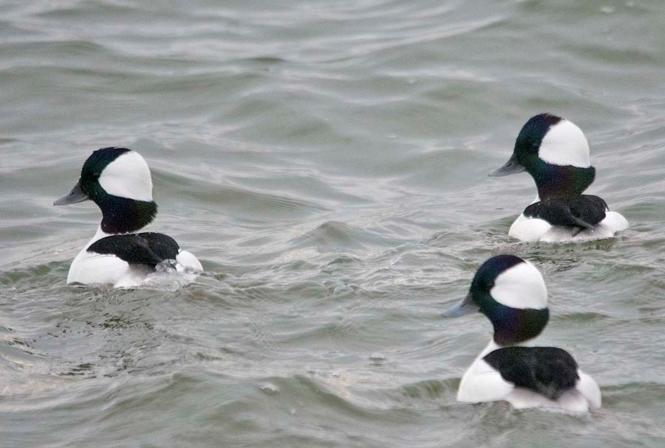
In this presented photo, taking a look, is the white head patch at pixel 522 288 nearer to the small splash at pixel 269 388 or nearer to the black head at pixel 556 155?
the small splash at pixel 269 388

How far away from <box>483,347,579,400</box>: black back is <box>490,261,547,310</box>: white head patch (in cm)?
25

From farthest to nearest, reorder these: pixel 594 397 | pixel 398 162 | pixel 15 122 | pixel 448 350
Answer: pixel 15 122
pixel 398 162
pixel 448 350
pixel 594 397

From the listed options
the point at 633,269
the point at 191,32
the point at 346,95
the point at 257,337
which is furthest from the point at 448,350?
the point at 191,32

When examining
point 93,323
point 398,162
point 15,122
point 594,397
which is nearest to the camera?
point 594,397

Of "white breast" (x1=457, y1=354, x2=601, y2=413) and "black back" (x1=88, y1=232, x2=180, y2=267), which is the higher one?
"white breast" (x1=457, y1=354, x2=601, y2=413)

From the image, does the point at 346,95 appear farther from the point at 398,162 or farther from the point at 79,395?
the point at 79,395

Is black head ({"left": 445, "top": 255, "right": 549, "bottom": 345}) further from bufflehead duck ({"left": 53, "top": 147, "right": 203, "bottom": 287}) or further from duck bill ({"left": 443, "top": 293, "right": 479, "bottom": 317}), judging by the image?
bufflehead duck ({"left": 53, "top": 147, "right": 203, "bottom": 287})

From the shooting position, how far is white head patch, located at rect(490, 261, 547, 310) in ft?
22.7

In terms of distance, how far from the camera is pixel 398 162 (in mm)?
13180

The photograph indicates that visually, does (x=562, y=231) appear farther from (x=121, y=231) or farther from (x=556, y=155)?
(x=121, y=231)

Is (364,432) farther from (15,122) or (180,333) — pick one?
(15,122)

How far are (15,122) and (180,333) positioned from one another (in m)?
6.65

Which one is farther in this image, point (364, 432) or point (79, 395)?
point (79, 395)

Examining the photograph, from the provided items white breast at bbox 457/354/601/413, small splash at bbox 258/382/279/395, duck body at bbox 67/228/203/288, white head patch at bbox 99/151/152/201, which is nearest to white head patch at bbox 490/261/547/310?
white breast at bbox 457/354/601/413
